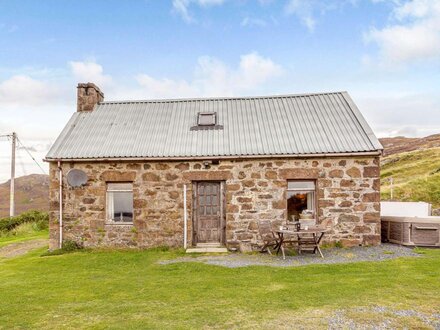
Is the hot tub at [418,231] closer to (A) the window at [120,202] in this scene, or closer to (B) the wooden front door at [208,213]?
(B) the wooden front door at [208,213]

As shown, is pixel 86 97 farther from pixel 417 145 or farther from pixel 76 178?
pixel 417 145

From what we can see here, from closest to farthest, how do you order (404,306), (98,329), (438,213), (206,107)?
(98,329) → (404,306) → (206,107) → (438,213)

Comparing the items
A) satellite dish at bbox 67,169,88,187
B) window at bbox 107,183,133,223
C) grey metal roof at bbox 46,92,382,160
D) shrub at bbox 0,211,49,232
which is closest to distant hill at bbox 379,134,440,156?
grey metal roof at bbox 46,92,382,160

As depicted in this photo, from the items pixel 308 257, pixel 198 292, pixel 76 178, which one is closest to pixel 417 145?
pixel 308 257

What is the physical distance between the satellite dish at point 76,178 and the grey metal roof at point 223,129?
520 millimetres

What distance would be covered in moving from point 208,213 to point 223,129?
3.18m

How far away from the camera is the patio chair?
11.9 meters

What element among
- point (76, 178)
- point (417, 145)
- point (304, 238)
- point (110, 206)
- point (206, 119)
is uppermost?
point (417, 145)

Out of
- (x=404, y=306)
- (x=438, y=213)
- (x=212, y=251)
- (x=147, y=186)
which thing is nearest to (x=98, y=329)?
(x=404, y=306)

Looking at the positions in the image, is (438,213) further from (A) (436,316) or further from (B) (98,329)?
(B) (98,329)

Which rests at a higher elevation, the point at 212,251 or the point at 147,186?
the point at 147,186

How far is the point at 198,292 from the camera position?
25.2 feet

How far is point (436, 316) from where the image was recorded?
19.6ft

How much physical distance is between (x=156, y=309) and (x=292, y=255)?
5770mm
